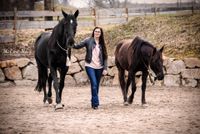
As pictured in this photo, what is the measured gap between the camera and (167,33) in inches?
756

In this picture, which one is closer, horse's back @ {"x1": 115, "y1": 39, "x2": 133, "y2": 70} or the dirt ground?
the dirt ground

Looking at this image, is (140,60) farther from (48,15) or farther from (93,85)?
(48,15)

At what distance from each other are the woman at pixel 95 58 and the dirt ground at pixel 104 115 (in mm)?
633

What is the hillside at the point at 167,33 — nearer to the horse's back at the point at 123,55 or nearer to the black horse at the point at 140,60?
the horse's back at the point at 123,55

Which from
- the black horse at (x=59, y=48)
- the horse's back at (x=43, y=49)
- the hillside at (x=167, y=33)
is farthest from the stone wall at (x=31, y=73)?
the black horse at (x=59, y=48)

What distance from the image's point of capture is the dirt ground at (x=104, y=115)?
25.8ft

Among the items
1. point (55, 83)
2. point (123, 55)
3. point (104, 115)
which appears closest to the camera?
point (104, 115)

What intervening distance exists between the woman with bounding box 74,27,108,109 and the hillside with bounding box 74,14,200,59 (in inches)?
259

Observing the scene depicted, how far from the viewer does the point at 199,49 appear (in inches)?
682

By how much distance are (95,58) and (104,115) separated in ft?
5.71

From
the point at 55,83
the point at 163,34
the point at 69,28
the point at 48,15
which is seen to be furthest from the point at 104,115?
the point at 48,15

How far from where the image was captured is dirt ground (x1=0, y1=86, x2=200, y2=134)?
7867 millimetres

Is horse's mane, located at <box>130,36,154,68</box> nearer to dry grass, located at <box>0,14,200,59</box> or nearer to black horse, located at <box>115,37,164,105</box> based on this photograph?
black horse, located at <box>115,37,164,105</box>

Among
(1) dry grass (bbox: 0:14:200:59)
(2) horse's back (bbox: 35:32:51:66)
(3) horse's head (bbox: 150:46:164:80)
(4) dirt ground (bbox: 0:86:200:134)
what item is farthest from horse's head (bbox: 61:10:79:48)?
(1) dry grass (bbox: 0:14:200:59)
